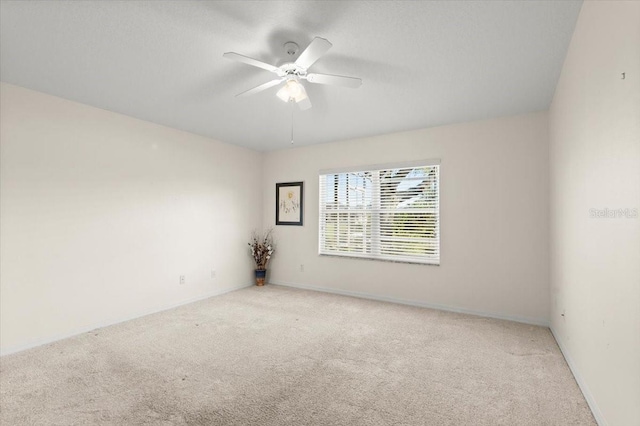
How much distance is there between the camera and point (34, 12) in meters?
→ 1.89

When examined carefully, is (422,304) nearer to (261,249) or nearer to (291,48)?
(261,249)

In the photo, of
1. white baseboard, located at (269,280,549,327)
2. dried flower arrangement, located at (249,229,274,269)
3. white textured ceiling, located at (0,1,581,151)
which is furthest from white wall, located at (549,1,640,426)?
dried flower arrangement, located at (249,229,274,269)

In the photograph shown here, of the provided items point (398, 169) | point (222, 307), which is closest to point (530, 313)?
point (398, 169)

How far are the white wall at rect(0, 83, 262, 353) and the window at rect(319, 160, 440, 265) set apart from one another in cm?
178

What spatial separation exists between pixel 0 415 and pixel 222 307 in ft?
7.77

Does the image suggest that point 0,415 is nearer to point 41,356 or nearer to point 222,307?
point 41,356

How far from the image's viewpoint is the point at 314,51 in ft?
6.49

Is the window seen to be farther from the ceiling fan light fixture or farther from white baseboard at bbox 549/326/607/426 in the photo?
the ceiling fan light fixture

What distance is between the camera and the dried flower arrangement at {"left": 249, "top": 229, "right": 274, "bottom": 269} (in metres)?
5.44

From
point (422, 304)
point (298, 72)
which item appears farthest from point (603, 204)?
point (422, 304)

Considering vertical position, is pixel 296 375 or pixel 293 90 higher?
pixel 293 90

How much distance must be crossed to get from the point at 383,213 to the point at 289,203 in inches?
68.2

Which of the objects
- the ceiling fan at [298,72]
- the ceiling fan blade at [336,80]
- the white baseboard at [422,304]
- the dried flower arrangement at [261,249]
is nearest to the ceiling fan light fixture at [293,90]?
the ceiling fan at [298,72]

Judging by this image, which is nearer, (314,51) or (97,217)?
(314,51)
